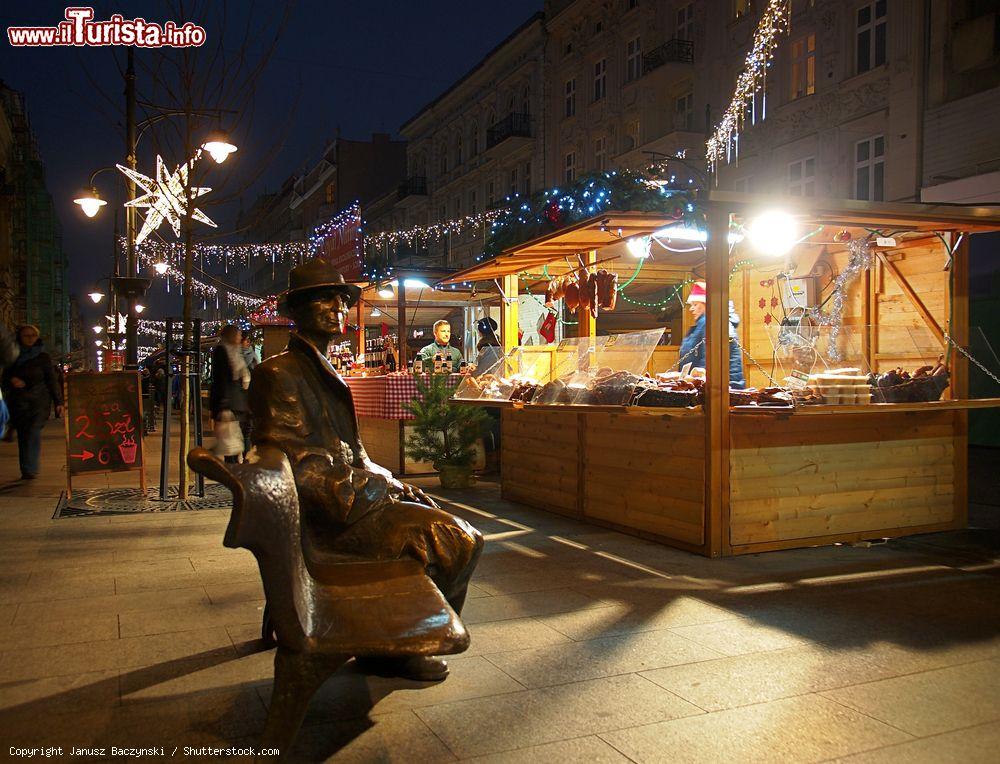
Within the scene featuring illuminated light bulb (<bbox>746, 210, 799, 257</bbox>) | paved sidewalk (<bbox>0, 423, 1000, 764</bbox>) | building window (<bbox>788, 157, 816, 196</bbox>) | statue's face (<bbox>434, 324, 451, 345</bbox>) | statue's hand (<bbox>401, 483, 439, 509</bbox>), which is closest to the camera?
paved sidewalk (<bbox>0, 423, 1000, 764</bbox>)

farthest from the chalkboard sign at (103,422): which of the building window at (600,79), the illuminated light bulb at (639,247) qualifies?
the building window at (600,79)

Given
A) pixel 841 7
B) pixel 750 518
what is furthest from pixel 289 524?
pixel 841 7

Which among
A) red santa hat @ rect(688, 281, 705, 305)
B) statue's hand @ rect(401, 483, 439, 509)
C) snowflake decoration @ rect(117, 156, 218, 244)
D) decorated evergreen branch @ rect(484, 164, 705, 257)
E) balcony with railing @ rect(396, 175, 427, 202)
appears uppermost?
balcony with railing @ rect(396, 175, 427, 202)

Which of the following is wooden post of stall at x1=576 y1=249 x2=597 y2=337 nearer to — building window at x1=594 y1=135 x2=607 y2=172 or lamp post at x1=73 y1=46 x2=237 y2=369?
lamp post at x1=73 y1=46 x2=237 y2=369

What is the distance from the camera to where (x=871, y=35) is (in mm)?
19578

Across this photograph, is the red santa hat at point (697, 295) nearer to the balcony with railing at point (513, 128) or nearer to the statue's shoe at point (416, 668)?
the statue's shoe at point (416, 668)

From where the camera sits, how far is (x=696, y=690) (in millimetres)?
4105

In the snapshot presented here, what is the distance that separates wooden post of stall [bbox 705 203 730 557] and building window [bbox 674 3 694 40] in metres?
21.3

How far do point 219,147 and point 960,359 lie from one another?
8649mm

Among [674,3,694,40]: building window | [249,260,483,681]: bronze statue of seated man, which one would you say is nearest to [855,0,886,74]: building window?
[674,3,694,40]: building window

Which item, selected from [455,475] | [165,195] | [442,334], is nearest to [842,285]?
[455,475]

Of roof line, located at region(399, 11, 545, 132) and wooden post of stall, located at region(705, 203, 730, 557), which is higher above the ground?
roof line, located at region(399, 11, 545, 132)

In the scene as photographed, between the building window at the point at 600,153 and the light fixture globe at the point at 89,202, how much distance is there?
1746 centimetres

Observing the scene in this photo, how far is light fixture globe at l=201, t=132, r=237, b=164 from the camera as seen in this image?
1076cm
